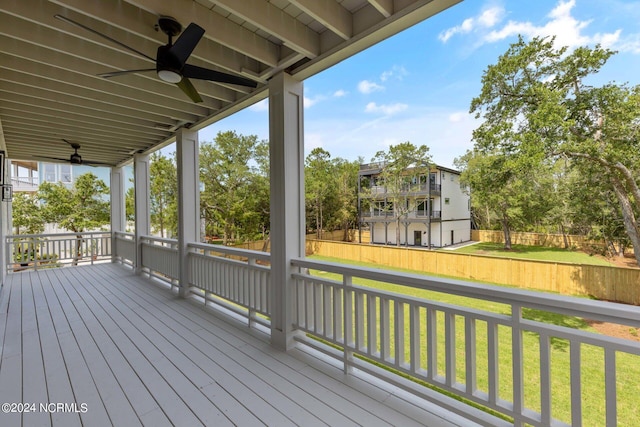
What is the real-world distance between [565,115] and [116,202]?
905 centimetres

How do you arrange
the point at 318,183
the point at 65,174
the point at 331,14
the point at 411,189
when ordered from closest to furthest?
1. the point at 331,14
2. the point at 411,189
3. the point at 318,183
4. the point at 65,174

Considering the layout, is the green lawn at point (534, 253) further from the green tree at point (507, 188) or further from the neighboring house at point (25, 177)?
the neighboring house at point (25, 177)

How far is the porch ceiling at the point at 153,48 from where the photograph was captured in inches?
77.0

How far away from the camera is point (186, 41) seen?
185 cm

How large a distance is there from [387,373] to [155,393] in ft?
5.51

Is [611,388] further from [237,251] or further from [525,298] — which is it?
[237,251]

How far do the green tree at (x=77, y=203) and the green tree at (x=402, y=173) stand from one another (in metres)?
10.1

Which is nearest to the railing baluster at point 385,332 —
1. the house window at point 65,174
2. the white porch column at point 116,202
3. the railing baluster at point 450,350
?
the railing baluster at point 450,350

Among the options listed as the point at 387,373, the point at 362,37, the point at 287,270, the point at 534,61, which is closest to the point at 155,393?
the point at 287,270

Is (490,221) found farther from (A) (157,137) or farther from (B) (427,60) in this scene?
(A) (157,137)

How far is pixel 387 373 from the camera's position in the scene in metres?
2.08

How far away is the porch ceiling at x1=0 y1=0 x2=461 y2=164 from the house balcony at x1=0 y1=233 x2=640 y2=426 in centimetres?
178

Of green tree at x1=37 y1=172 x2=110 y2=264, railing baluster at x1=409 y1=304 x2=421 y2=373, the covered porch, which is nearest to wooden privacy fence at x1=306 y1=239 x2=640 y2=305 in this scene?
the covered porch

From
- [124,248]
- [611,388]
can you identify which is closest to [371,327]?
[611,388]
